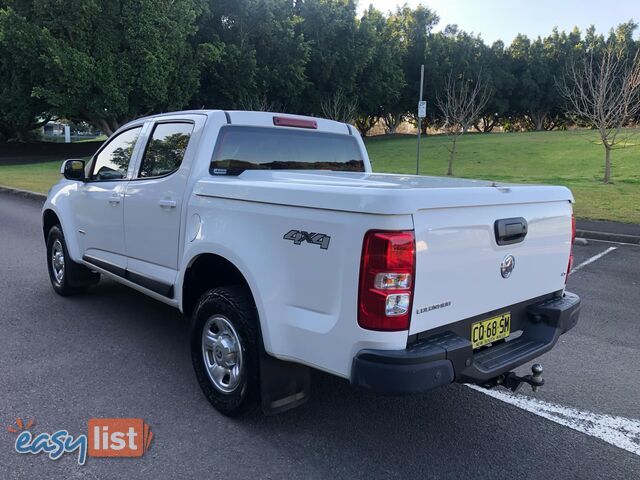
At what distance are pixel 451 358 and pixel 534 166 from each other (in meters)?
28.6

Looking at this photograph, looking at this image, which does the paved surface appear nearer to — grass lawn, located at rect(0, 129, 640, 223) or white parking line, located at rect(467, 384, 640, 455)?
grass lawn, located at rect(0, 129, 640, 223)

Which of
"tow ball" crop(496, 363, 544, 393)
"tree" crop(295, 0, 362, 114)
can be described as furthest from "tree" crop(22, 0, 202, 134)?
"tow ball" crop(496, 363, 544, 393)

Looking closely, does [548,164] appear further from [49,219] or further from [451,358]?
[451,358]

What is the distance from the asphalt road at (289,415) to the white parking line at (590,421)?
2.9 inches

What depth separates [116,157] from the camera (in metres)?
4.80

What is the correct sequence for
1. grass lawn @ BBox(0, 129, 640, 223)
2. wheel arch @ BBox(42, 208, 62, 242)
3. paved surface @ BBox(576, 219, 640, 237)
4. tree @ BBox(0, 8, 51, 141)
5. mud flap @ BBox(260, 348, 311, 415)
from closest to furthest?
mud flap @ BBox(260, 348, 311, 415), wheel arch @ BBox(42, 208, 62, 242), paved surface @ BBox(576, 219, 640, 237), grass lawn @ BBox(0, 129, 640, 223), tree @ BBox(0, 8, 51, 141)

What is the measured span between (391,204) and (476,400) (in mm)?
1945

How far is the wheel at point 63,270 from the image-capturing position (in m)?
5.56

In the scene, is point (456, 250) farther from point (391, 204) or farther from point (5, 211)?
point (5, 211)

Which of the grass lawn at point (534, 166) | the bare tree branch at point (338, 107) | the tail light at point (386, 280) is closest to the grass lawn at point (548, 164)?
the grass lawn at point (534, 166)

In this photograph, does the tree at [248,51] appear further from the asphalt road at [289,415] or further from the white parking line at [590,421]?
the white parking line at [590,421]

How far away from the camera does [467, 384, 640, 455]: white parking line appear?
10.3 ft

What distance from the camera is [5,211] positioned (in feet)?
41.7

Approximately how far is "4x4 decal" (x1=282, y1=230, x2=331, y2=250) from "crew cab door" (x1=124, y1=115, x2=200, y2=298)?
1.26 meters
